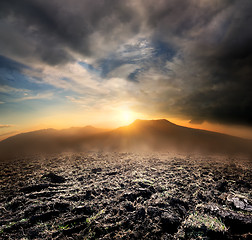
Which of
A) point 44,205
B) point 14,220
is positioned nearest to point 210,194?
point 44,205

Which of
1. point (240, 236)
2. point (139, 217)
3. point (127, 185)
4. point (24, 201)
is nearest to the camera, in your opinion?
point (240, 236)

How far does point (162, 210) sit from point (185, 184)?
4.11 metres

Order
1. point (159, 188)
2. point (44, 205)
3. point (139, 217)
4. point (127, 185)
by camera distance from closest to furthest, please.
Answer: point (139, 217), point (44, 205), point (159, 188), point (127, 185)

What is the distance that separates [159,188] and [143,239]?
13.1ft

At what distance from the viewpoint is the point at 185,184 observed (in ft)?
28.7

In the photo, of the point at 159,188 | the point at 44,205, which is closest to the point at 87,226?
the point at 44,205

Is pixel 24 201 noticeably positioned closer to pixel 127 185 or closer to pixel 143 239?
pixel 127 185

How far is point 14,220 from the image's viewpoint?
5348 mm

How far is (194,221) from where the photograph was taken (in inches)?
193

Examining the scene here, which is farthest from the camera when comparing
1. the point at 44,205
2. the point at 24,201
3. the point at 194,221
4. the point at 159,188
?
the point at 159,188

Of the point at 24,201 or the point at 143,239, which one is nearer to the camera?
the point at 143,239

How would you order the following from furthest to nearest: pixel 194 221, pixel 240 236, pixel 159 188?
pixel 159 188
pixel 194 221
pixel 240 236

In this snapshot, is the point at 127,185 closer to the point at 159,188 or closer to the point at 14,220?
the point at 159,188

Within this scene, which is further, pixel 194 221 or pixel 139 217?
pixel 139 217
